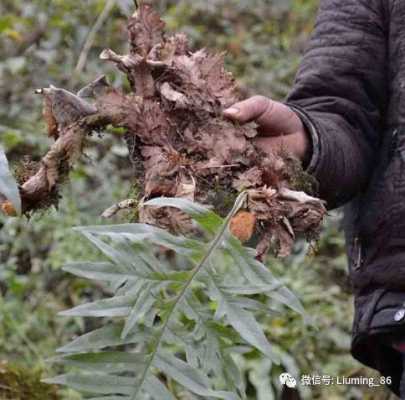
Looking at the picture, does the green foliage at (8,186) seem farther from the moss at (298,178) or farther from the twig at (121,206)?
the moss at (298,178)

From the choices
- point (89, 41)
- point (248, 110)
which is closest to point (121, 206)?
point (248, 110)

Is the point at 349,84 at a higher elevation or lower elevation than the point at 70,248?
higher

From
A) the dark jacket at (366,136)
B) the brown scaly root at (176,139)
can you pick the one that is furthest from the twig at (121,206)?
the dark jacket at (366,136)

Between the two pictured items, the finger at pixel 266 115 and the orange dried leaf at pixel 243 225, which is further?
the finger at pixel 266 115

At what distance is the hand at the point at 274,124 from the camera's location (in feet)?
3.97

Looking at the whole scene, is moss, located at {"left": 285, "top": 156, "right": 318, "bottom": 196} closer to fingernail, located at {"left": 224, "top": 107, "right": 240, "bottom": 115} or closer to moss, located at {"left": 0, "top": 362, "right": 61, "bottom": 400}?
fingernail, located at {"left": 224, "top": 107, "right": 240, "bottom": 115}

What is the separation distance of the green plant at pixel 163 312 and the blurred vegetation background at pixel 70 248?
1.02m

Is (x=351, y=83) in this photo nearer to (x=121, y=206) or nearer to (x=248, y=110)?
(x=248, y=110)

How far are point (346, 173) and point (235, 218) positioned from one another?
418 mm

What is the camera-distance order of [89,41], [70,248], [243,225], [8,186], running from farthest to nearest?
[89,41] < [70,248] < [243,225] < [8,186]

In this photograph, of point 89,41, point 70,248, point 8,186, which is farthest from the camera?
point 89,41

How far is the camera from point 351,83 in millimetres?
1510

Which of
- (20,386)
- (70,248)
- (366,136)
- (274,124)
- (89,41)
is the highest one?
(274,124)

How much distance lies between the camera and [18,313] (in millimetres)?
2865
